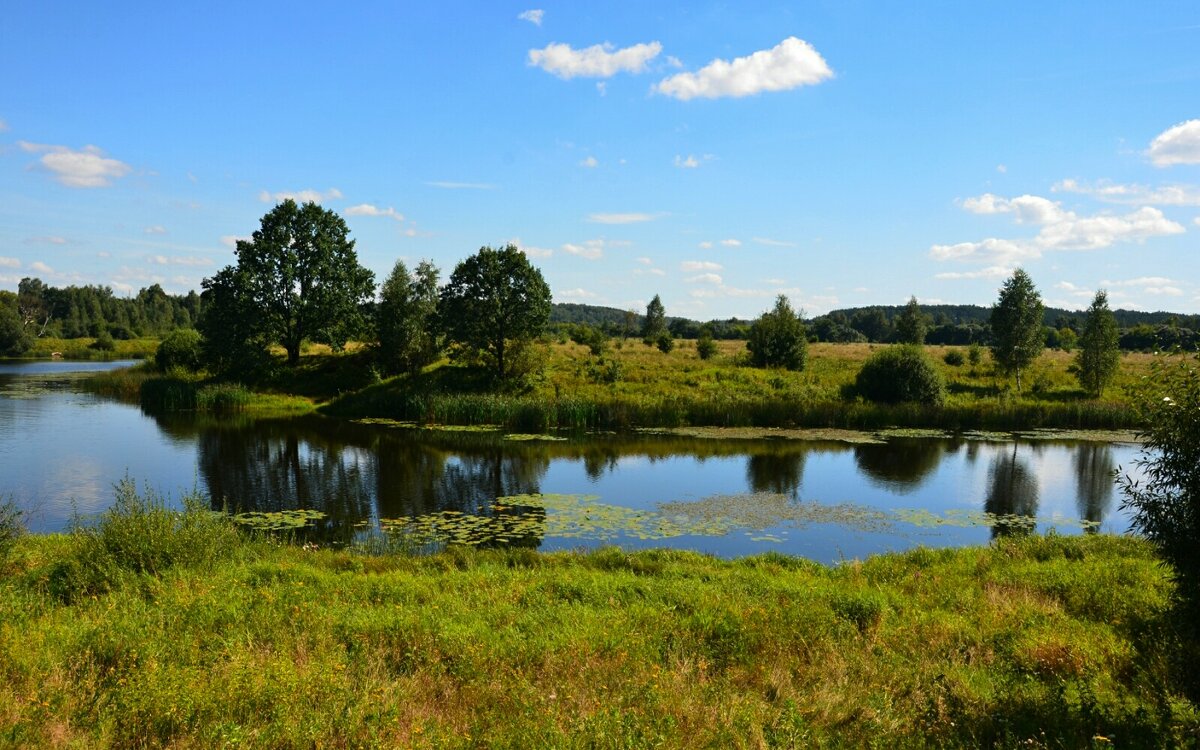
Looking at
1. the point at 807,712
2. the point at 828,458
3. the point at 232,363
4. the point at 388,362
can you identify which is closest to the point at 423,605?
the point at 807,712

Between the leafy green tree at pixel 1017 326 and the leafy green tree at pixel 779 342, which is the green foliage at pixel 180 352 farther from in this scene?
the leafy green tree at pixel 1017 326

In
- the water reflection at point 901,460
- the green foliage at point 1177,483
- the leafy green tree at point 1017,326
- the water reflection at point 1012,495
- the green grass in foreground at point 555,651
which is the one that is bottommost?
the water reflection at point 1012,495

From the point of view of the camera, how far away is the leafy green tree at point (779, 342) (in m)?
55.2

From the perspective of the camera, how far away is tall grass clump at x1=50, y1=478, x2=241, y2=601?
1088 cm

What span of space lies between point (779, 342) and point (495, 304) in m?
23.9

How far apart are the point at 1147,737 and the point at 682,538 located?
11.9 m

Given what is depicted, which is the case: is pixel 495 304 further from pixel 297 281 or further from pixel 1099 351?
pixel 1099 351

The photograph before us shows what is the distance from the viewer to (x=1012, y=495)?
2397 centimetres

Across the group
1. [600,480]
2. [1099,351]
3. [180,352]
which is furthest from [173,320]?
[1099,351]

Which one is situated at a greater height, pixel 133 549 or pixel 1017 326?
pixel 1017 326

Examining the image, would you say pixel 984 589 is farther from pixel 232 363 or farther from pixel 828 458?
pixel 232 363

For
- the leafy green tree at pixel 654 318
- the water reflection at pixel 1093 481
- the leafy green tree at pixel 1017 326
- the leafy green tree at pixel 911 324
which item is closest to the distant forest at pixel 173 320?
the leafy green tree at pixel 654 318

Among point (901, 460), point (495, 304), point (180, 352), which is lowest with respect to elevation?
point (901, 460)

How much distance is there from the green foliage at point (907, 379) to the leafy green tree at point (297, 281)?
35873mm
